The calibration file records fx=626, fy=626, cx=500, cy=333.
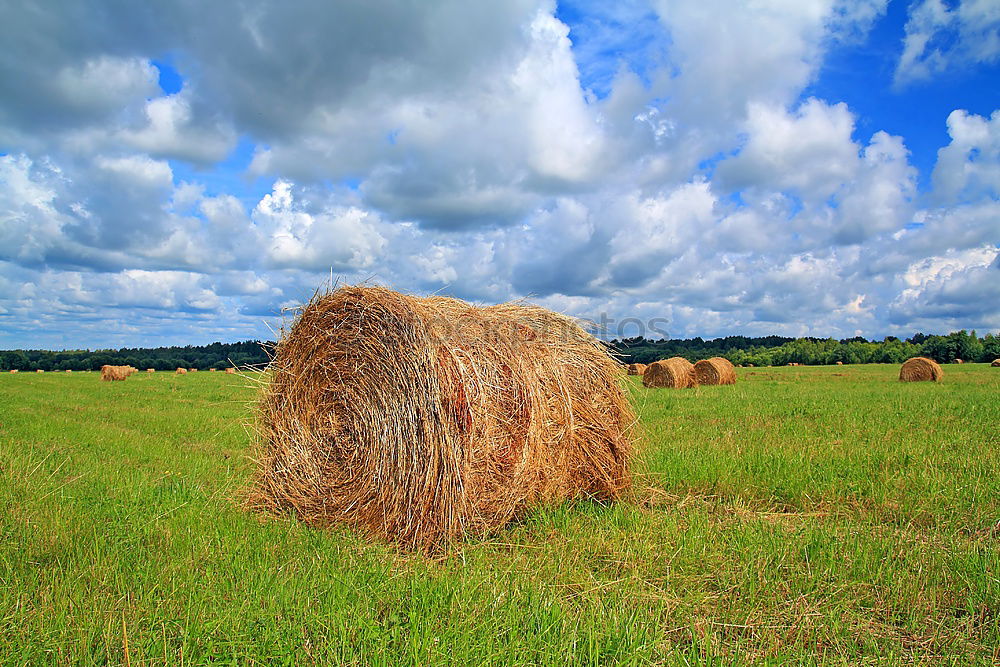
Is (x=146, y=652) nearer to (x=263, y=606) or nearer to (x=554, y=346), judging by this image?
(x=263, y=606)

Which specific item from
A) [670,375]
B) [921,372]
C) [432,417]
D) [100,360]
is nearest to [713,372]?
[670,375]

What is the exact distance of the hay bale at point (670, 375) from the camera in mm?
22734

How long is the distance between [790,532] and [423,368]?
3.23 m

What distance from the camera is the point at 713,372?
24391mm

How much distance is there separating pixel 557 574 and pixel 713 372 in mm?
21749

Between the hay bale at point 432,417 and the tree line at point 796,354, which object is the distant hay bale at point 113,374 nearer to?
the tree line at point 796,354

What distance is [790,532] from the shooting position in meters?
4.98

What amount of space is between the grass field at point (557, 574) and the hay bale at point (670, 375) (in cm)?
1521

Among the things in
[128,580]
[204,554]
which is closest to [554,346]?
[204,554]

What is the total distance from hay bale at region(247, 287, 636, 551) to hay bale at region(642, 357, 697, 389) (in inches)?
656

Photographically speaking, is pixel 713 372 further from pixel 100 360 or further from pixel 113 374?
pixel 100 360

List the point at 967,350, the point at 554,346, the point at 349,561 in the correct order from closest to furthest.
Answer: the point at 349,561
the point at 554,346
the point at 967,350

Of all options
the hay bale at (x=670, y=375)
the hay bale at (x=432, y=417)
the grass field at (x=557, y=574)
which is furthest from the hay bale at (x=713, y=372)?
the hay bale at (x=432, y=417)

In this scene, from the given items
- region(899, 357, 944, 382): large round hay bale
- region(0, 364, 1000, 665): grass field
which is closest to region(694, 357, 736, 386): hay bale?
region(899, 357, 944, 382): large round hay bale
